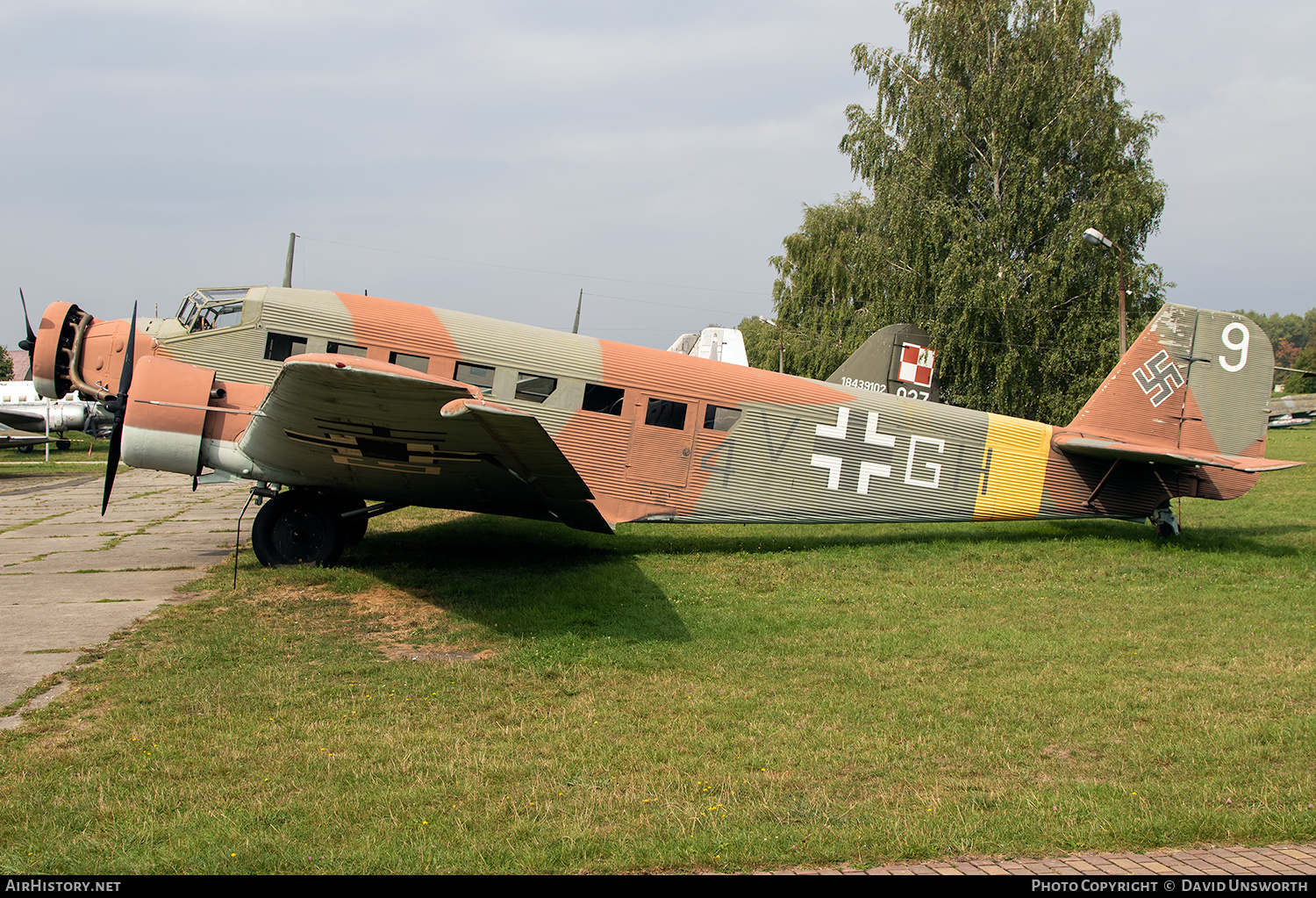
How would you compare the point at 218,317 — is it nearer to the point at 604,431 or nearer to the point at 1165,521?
→ the point at 604,431

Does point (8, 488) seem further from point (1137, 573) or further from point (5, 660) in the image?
point (1137, 573)

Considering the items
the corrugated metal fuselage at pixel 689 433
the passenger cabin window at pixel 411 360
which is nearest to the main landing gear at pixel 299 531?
the corrugated metal fuselage at pixel 689 433

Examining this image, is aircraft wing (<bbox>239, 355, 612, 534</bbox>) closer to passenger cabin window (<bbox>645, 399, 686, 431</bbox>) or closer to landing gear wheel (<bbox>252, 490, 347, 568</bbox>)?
landing gear wheel (<bbox>252, 490, 347, 568</bbox>)

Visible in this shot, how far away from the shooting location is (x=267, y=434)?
8148 mm

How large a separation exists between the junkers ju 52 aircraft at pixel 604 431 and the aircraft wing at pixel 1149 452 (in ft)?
0.12

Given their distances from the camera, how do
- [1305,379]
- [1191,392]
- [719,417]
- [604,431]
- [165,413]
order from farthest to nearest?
[1305,379]
[1191,392]
[719,417]
[604,431]
[165,413]

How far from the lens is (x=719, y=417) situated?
10.3 m

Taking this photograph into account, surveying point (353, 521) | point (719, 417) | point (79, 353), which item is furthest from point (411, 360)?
point (79, 353)

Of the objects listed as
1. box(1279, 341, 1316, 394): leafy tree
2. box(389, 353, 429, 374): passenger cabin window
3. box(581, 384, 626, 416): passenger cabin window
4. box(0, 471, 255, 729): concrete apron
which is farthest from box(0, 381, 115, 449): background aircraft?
box(1279, 341, 1316, 394): leafy tree

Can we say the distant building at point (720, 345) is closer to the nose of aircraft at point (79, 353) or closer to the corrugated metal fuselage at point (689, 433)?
the corrugated metal fuselage at point (689, 433)

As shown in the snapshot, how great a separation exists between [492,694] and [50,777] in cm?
257

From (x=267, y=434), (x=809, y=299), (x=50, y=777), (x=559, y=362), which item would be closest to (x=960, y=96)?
(x=809, y=299)

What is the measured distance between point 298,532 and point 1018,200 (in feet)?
79.6

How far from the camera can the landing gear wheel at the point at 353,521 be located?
973cm
